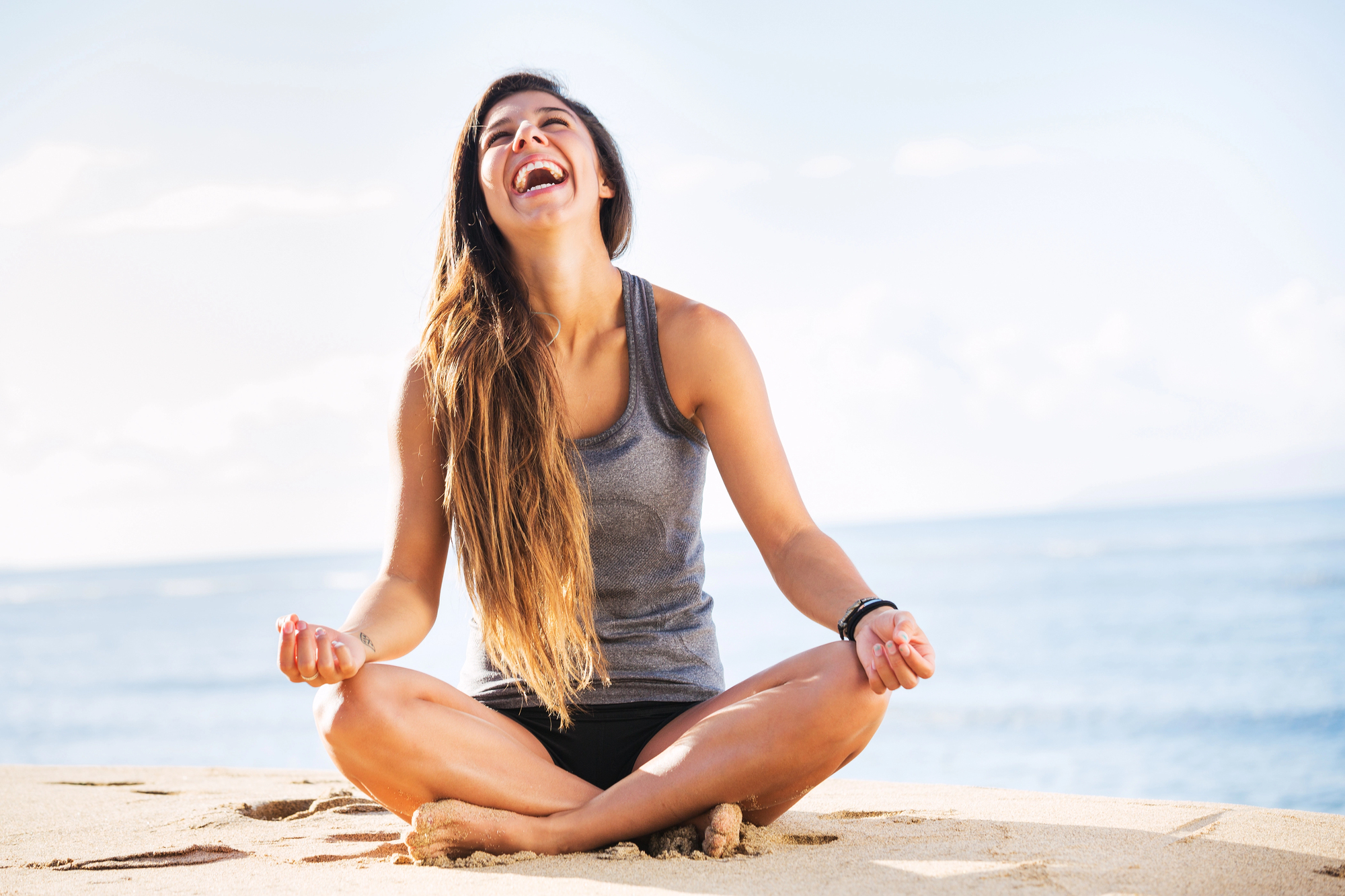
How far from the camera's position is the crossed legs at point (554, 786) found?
2.07m

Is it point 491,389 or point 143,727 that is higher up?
point 491,389

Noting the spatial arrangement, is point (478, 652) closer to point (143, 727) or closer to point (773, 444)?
point (773, 444)

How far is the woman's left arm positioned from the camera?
7.77ft

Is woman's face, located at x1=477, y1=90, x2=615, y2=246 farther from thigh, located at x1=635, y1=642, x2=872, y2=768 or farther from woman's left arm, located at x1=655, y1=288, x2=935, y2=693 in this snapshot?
thigh, located at x1=635, y1=642, x2=872, y2=768

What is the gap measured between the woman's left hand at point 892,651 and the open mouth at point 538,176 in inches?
55.3

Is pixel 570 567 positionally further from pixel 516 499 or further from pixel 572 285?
pixel 572 285

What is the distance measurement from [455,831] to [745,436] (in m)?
1.11

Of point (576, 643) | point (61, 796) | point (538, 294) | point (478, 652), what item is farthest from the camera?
point (61, 796)

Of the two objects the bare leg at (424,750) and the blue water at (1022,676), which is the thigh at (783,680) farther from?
the blue water at (1022,676)

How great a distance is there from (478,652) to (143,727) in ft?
38.5

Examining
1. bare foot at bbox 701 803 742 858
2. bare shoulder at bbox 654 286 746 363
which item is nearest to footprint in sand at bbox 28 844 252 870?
bare foot at bbox 701 803 742 858

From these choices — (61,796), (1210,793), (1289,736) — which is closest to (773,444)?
(61,796)

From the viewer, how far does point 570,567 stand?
97.0 inches

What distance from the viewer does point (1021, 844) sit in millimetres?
2184
